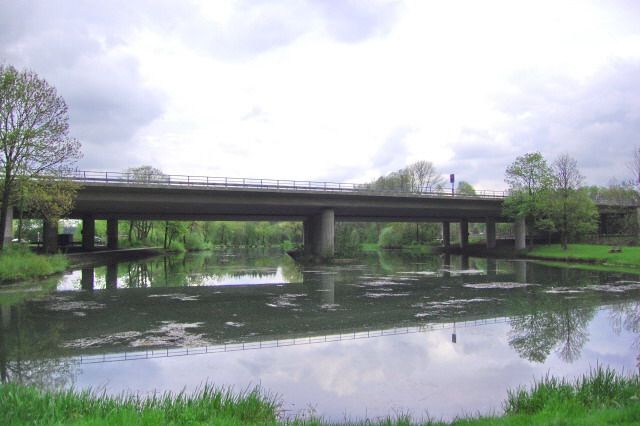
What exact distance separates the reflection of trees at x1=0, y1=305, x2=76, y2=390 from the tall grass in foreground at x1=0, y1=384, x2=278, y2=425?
2259 mm

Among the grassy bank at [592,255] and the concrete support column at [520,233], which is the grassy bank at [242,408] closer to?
the grassy bank at [592,255]

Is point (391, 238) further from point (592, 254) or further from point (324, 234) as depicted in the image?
point (592, 254)

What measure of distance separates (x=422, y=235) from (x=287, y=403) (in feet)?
309

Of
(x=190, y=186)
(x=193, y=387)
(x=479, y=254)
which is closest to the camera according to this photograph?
(x=193, y=387)

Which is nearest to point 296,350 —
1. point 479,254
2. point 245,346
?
point 245,346

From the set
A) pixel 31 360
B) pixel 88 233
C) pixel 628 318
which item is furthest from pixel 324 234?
pixel 31 360

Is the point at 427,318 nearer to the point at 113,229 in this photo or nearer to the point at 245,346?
the point at 245,346

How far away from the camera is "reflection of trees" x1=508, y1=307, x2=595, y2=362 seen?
44.0 ft

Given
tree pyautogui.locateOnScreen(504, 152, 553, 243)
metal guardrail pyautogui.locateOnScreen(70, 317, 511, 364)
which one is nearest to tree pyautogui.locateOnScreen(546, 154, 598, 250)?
tree pyautogui.locateOnScreen(504, 152, 553, 243)

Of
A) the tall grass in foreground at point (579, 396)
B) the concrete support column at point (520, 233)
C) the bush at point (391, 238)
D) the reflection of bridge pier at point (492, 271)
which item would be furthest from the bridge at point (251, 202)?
the tall grass in foreground at point (579, 396)

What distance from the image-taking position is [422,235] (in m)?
101

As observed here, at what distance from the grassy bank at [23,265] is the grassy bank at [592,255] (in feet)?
154

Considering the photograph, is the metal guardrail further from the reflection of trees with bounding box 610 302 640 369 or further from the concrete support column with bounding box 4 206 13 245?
the concrete support column with bounding box 4 206 13 245

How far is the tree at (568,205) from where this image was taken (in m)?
59.4
